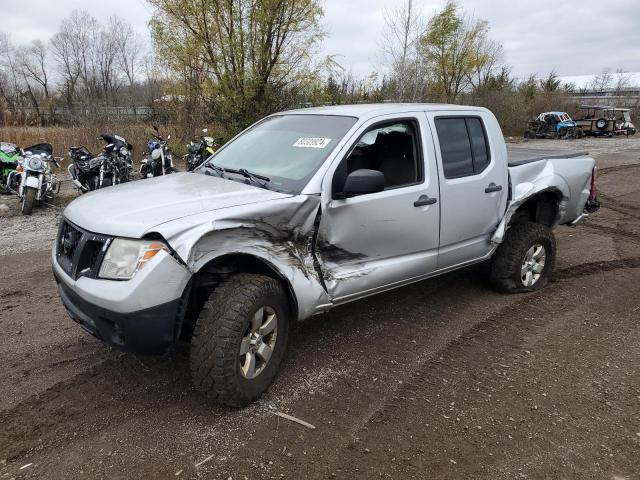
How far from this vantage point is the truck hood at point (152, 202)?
260 cm

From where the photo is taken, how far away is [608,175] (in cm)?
1351

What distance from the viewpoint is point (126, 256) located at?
254 centimetres

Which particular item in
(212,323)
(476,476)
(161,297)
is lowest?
(476,476)

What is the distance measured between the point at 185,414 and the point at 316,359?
1030 mm

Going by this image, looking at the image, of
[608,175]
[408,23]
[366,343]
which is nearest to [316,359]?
[366,343]

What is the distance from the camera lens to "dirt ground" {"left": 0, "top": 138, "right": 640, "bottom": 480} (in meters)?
2.46

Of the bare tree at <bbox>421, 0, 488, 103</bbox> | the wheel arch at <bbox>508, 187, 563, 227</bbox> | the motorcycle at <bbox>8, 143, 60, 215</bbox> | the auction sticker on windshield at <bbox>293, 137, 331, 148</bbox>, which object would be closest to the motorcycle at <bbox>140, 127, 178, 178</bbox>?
the motorcycle at <bbox>8, 143, 60, 215</bbox>

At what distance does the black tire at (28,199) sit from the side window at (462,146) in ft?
23.4

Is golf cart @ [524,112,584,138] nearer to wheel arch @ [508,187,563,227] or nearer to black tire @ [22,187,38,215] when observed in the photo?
wheel arch @ [508,187,563,227]

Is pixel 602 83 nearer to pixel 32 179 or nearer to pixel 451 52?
pixel 451 52

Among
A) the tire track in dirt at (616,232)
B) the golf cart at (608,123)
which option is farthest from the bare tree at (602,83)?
the tire track in dirt at (616,232)

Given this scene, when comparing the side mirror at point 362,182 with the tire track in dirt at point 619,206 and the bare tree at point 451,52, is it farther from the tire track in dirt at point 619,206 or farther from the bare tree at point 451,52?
the bare tree at point 451,52

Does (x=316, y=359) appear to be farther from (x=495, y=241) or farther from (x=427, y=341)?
(x=495, y=241)

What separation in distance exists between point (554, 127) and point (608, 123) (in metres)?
3.41
